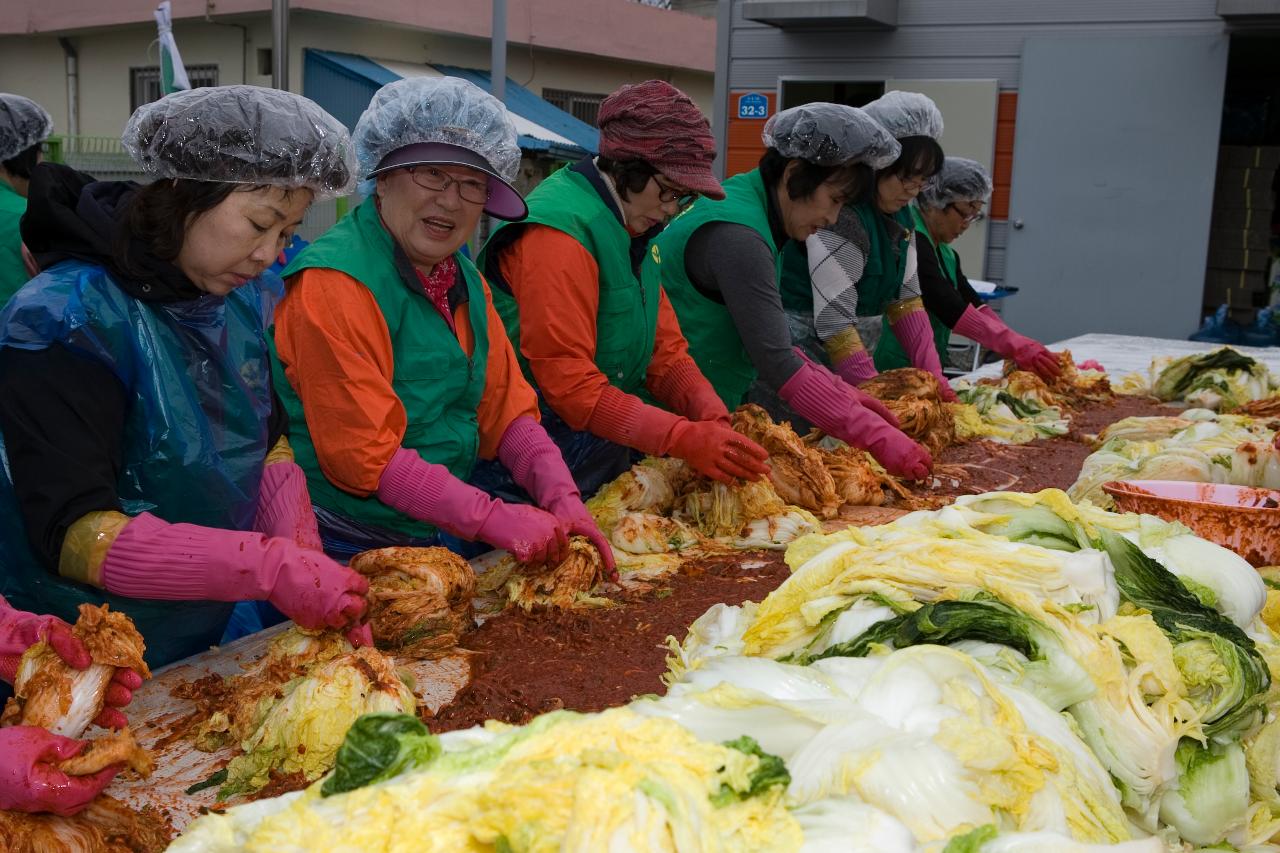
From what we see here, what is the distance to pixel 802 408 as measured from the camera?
4.71 metres

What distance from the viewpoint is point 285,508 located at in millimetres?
2928

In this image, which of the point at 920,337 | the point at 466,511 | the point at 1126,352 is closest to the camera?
the point at 466,511

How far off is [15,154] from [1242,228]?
1290 cm

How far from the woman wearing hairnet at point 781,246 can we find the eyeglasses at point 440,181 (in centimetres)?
121

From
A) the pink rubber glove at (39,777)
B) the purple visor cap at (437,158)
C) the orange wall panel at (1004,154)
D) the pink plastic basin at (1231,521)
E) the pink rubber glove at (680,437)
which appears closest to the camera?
the pink rubber glove at (39,777)

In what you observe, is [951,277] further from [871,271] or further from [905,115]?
[905,115]

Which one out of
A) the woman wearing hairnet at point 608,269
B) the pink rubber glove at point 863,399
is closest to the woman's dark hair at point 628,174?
the woman wearing hairnet at point 608,269

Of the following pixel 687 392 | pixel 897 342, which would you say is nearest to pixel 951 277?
pixel 897 342

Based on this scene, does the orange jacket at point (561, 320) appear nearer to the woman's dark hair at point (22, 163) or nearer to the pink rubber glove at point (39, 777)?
the pink rubber glove at point (39, 777)

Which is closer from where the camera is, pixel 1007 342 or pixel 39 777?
pixel 39 777

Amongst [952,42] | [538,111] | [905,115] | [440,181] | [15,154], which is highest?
[952,42]

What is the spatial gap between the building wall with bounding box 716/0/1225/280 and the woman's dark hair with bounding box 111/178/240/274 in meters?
11.6

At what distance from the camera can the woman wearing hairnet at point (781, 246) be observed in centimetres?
455

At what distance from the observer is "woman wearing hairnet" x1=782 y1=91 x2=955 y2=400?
5422 mm
